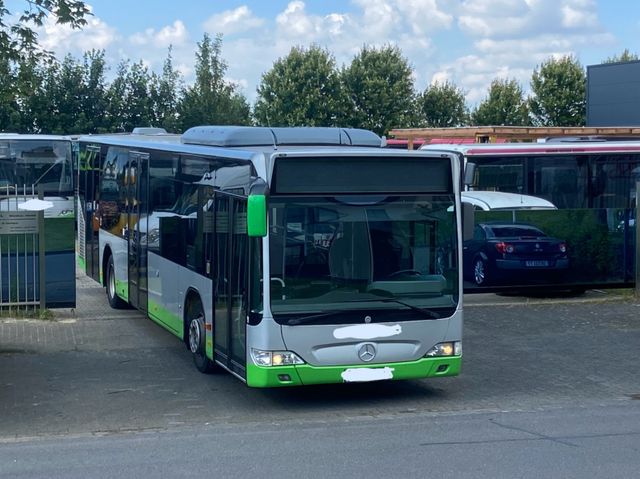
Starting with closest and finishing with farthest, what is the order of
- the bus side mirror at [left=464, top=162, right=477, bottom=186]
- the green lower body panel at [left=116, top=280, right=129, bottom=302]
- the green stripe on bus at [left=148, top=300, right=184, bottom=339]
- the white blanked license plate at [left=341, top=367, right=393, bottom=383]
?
the white blanked license plate at [left=341, top=367, right=393, bottom=383] < the green stripe on bus at [left=148, top=300, right=184, bottom=339] < the green lower body panel at [left=116, top=280, right=129, bottom=302] < the bus side mirror at [left=464, top=162, right=477, bottom=186]

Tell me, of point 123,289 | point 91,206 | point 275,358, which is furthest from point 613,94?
point 275,358

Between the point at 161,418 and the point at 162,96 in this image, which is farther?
the point at 162,96

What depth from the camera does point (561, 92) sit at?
5872 centimetres

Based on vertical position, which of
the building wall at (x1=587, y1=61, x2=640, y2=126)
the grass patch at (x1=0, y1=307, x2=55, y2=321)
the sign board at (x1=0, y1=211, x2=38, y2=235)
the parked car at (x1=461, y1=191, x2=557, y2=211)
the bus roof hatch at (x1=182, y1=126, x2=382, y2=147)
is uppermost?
the building wall at (x1=587, y1=61, x2=640, y2=126)

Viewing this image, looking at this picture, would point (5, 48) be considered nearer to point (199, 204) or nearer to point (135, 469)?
point (199, 204)

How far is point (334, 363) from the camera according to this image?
10414mm

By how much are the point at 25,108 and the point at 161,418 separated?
3841 cm

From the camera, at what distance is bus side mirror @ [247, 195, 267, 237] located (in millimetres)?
9938

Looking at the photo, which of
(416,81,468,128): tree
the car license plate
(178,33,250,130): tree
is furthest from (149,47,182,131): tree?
the car license plate

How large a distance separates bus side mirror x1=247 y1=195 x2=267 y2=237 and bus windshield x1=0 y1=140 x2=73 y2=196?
18170 millimetres

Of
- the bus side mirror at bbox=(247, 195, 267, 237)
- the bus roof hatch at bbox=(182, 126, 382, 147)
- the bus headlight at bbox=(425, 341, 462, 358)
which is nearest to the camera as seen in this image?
the bus side mirror at bbox=(247, 195, 267, 237)

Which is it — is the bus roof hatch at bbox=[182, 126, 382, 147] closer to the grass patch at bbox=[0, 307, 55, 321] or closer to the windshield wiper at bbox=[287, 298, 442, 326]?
the windshield wiper at bbox=[287, 298, 442, 326]

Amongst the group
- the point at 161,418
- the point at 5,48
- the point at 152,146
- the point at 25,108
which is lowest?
the point at 161,418

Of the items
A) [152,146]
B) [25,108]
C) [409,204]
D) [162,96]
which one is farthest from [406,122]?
[409,204]
